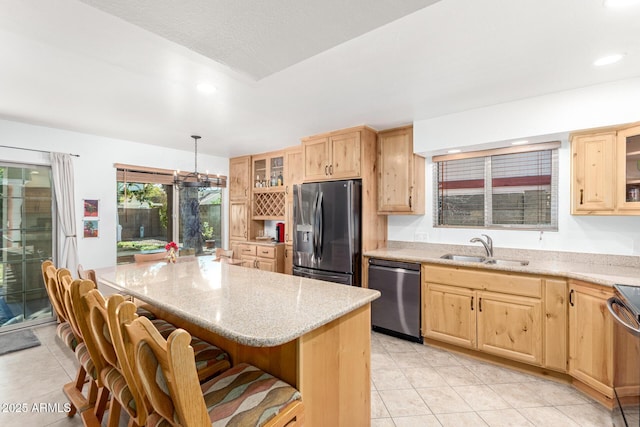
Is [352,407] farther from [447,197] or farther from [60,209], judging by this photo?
[60,209]

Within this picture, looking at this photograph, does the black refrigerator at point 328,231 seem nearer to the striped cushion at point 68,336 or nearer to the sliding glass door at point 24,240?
the striped cushion at point 68,336

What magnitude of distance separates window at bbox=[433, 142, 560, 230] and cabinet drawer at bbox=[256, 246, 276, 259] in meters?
2.46

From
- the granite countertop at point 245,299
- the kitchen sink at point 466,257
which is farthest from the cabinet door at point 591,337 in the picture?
the granite countertop at point 245,299

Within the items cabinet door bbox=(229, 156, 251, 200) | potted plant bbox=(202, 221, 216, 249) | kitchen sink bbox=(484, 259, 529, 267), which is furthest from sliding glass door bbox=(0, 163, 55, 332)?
kitchen sink bbox=(484, 259, 529, 267)

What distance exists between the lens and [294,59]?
130cm

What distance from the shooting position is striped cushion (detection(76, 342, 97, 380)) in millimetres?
1673

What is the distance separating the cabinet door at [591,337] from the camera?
6.83ft

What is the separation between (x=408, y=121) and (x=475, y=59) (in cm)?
133

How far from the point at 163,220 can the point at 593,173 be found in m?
5.60

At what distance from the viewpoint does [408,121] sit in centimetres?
338

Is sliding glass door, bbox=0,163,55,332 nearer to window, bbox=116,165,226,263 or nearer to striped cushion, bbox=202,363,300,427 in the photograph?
window, bbox=116,165,226,263

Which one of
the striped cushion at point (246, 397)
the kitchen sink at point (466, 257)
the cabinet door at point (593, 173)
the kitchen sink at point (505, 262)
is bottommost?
the striped cushion at point (246, 397)

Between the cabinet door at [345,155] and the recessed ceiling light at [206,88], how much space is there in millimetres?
1628

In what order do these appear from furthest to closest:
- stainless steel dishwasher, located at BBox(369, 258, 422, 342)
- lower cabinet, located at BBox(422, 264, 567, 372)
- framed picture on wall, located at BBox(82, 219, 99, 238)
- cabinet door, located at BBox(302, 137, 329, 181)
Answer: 1. framed picture on wall, located at BBox(82, 219, 99, 238)
2. cabinet door, located at BBox(302, 137, 329, 181)
3. stainless steel dishwasher, located at BBox(369, 258, 422, 342)
4. lower cabinet, located at BBox(422, 264, 567, 372)
